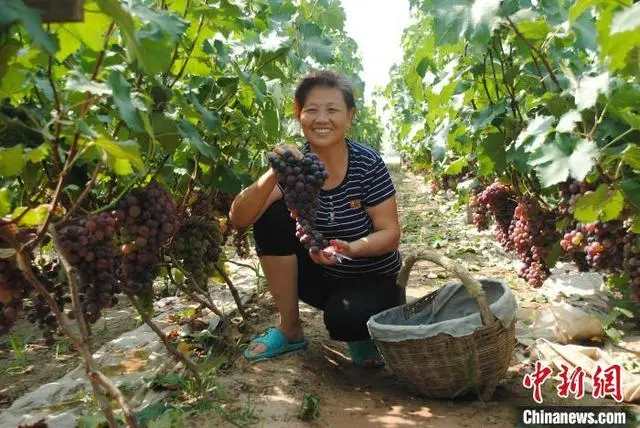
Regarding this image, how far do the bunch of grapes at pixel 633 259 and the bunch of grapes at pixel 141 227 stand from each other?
1840mm

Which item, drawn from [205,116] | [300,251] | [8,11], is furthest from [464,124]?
[8,11]

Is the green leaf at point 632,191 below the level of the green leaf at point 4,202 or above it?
below

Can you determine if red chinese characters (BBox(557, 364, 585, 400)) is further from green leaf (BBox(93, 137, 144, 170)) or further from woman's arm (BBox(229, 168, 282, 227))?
green leaf (BBox(93, 137, 144, 170))

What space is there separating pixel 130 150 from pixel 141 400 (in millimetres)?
1517

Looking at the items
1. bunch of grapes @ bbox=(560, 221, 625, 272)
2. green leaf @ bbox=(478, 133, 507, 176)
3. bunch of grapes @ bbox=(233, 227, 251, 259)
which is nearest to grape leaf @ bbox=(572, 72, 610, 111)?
bunch of grapes @ bbox=(560, 221, 625, 272)

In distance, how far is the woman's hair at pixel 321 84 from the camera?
126 inches

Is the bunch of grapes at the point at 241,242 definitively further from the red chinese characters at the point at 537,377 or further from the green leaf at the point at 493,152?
the red chinese characters at the point at 537,377

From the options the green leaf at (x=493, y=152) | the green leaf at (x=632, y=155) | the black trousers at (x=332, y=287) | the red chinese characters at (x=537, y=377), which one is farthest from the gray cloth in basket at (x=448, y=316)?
the green leaf at (x=632, y=155)

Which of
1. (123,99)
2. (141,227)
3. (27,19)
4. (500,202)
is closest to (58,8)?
(27,19)

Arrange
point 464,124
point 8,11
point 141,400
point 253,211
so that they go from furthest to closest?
point 464,124 < point 253,211 < point 141,400 < point 8,11

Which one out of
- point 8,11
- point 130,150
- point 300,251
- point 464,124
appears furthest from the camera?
point 464,124

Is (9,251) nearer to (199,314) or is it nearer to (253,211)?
(253,211)

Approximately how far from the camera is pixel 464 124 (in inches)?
155
